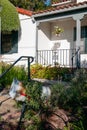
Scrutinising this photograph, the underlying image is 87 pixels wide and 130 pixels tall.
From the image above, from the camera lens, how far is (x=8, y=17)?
1605cm

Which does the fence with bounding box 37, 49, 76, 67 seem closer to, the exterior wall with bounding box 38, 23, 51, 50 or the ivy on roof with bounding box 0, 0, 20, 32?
the exterior wall with bounding box 38, 23, 51, 50

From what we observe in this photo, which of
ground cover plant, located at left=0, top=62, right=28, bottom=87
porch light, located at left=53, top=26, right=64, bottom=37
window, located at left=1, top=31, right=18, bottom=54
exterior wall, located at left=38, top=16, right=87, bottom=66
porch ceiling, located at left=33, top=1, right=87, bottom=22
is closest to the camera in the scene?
ground cover plant, located at left=0, top=62, right=28, bottom=87

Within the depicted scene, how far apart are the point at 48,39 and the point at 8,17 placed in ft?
9.11

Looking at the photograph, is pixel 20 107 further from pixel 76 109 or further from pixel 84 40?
pixel 84 40

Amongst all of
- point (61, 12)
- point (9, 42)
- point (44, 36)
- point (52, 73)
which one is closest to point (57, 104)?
point (52, 73)

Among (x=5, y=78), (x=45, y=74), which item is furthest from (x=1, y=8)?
(x=5, y=78)

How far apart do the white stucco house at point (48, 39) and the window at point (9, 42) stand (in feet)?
0.95

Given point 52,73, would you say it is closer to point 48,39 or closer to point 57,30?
point 57,30

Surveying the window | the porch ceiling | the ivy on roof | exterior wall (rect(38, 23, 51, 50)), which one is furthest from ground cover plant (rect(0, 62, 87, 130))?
the window

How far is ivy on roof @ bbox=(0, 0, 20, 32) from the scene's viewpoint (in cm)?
1598

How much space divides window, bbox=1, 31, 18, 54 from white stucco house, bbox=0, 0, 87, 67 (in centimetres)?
29

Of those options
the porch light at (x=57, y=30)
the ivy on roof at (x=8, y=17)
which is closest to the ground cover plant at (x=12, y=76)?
the ivy on roof at (x=8, y=17)

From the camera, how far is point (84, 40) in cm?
1616

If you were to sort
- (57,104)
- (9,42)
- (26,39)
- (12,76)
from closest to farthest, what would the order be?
(57,104)
(12,76)
(26,39)
(9,42)
